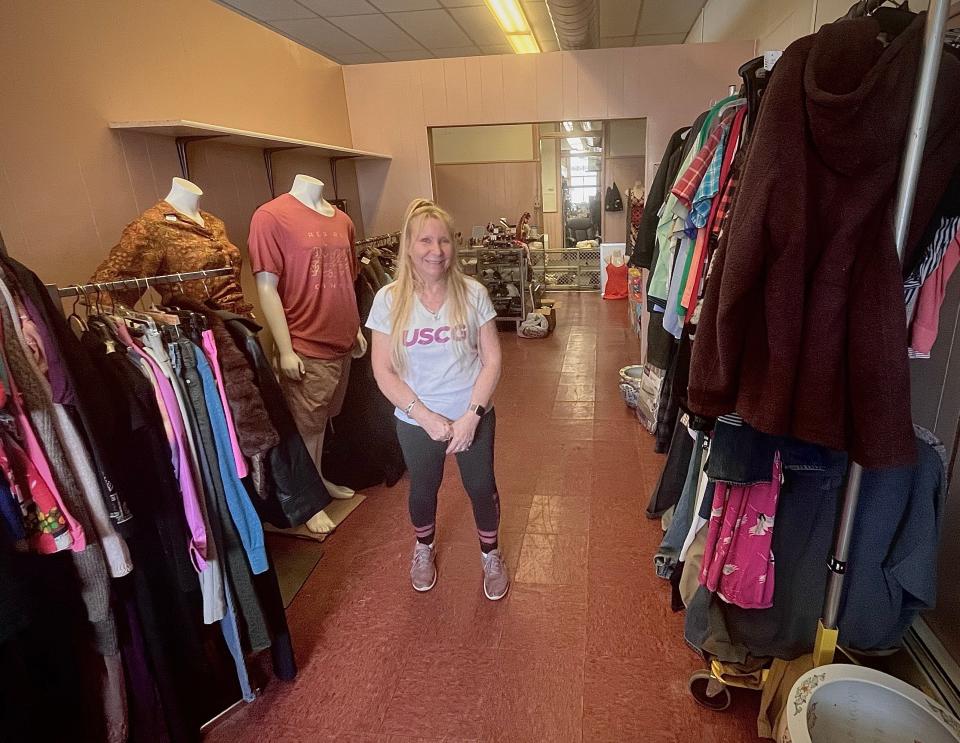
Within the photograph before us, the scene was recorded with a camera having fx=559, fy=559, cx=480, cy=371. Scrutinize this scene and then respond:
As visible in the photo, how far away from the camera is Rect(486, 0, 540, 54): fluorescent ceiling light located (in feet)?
14.9

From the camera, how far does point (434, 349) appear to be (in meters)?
1.75

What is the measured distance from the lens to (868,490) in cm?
132

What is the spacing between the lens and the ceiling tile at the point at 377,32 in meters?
4.93

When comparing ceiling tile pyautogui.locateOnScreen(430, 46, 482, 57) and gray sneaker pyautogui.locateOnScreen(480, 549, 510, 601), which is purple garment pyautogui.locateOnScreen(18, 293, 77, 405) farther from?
ceiling tile pyautogui.locateOnScreen(430, 46, 482, 57)

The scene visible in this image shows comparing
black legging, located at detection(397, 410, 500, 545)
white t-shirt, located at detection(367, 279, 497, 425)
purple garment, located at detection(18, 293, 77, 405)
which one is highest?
purple garment, located at detection(18, 293, 77, 405)

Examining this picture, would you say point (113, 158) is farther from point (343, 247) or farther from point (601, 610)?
point (601, 610)

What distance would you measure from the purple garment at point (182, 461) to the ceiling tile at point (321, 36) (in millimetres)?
4736

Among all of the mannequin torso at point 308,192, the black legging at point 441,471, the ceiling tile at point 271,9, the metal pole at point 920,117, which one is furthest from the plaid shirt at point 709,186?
the ceiling tile at point 271,9

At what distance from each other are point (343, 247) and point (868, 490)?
1999mm

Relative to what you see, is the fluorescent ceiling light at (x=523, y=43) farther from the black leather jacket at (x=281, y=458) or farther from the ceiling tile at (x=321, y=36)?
the black leather jacket at (x=281, y=458)

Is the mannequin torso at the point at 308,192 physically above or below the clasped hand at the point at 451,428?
above

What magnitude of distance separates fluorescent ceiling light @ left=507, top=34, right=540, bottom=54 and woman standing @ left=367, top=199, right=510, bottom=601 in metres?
4.61

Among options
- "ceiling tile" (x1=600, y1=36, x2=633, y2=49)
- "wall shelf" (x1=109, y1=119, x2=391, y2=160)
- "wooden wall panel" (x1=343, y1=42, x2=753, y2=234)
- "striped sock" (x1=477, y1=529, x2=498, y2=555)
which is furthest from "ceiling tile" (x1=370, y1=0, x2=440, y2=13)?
"striped sock" (x1=477, y1=529, x2=498, y2=555)

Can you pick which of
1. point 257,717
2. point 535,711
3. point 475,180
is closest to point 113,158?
point 257,717
